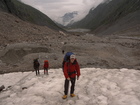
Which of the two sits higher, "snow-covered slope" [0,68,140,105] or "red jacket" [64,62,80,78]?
"red jacket" [64,62,80,78]

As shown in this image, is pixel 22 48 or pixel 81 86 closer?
pixel 81 86

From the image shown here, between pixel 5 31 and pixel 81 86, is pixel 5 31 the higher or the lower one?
the higher one

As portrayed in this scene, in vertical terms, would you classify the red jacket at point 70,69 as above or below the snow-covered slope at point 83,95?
above

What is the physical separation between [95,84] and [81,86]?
0.82 meters

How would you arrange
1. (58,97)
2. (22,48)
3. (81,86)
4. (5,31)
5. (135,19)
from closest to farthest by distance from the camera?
1. (58,97)
2. (81,86)
3. (22,48)
4. (5,31)
5. (135,19)

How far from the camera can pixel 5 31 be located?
125ft

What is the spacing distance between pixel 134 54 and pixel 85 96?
21557mm

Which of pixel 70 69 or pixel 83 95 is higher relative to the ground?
pixel 70 69

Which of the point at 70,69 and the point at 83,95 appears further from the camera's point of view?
the point at 83,95


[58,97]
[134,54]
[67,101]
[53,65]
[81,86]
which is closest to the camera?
[67,101]

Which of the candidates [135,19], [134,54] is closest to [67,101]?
[134,54]

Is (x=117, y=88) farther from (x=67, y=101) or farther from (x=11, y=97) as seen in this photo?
(x=11, y=97)

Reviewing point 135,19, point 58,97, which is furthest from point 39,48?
point 135,19

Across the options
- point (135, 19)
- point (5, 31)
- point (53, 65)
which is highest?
point (135, 19)
